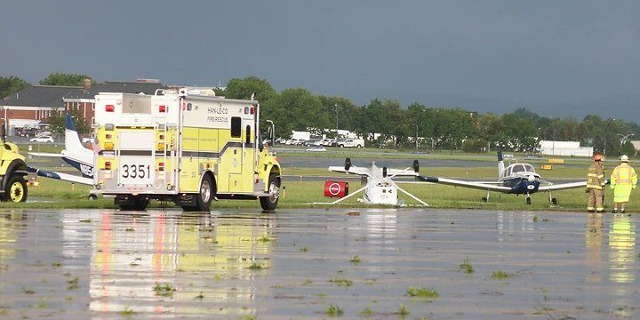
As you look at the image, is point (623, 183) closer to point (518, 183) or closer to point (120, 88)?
point (518, 183)

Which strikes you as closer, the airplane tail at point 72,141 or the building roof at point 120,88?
the airplane tail at point 72,141

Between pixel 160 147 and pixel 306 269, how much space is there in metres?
14.8

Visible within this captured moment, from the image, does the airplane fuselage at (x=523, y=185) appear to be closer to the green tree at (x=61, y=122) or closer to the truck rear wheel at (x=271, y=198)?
the truck rear wheel at (x=271, y=198)

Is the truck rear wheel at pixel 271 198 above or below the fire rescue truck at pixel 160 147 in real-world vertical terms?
below

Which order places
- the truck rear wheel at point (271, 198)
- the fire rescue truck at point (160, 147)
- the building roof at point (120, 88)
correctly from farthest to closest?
the building roof at point (120, 88), the truck rear wheel at point (271, 198), the fire rescue truck at point (160, 147)

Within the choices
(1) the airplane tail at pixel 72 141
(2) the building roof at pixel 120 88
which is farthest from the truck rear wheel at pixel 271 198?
(2) the building roof at pixel 120 88

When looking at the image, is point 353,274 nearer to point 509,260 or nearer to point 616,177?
point 509,260

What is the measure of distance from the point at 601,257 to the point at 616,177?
18.1 metres

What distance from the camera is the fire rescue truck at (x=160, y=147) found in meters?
32.2

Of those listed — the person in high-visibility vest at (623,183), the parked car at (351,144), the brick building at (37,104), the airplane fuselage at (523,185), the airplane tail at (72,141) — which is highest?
the brick building at (37,104)

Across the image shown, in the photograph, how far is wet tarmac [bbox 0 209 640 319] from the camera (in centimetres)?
1391

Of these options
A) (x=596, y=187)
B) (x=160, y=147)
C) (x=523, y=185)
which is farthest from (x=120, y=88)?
(x=160, y=147)

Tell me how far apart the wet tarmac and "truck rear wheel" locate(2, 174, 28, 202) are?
21.7 ft

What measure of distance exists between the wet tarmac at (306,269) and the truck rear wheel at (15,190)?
6621 millimetres
